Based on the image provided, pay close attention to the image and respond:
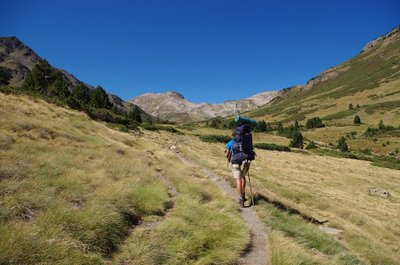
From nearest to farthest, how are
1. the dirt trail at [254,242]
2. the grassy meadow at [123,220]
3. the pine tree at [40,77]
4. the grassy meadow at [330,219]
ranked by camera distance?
the grassy meadow at [123,220] → the dirt trail at [254,242] → the grassy meadow at [330,219] → the pine tree at [40,77]

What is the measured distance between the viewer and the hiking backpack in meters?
11.9

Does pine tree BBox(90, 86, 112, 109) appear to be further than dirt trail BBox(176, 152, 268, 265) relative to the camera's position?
Yes

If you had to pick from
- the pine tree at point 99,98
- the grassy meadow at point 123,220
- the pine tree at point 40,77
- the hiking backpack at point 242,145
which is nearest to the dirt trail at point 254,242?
the grassy meadow at point 123,220

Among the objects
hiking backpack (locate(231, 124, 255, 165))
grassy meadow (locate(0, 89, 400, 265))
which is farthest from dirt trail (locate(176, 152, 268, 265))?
hiking backpack (locate(231, 124, 255, 165))

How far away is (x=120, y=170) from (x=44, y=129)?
24.8ft

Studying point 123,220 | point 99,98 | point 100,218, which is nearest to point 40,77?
point 99,98

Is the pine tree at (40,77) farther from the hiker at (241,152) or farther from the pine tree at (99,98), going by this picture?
the hiker at (241,152)

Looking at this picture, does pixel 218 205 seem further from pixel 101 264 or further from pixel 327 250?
pixel 101 264

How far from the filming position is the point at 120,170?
12016 millimetres

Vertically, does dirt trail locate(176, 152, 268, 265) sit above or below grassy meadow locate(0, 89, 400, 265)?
below

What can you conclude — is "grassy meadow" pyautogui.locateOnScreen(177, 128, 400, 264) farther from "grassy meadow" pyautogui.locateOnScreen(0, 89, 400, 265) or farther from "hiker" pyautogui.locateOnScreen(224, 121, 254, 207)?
"hiker" pyautogui.locateOnScreen(224, 121, 254, 207)

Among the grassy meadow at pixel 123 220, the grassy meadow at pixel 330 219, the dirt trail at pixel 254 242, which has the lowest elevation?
the grassy meadow at pixel 330 219

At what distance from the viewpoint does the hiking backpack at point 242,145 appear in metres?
11.9

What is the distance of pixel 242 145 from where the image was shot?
471 inches
